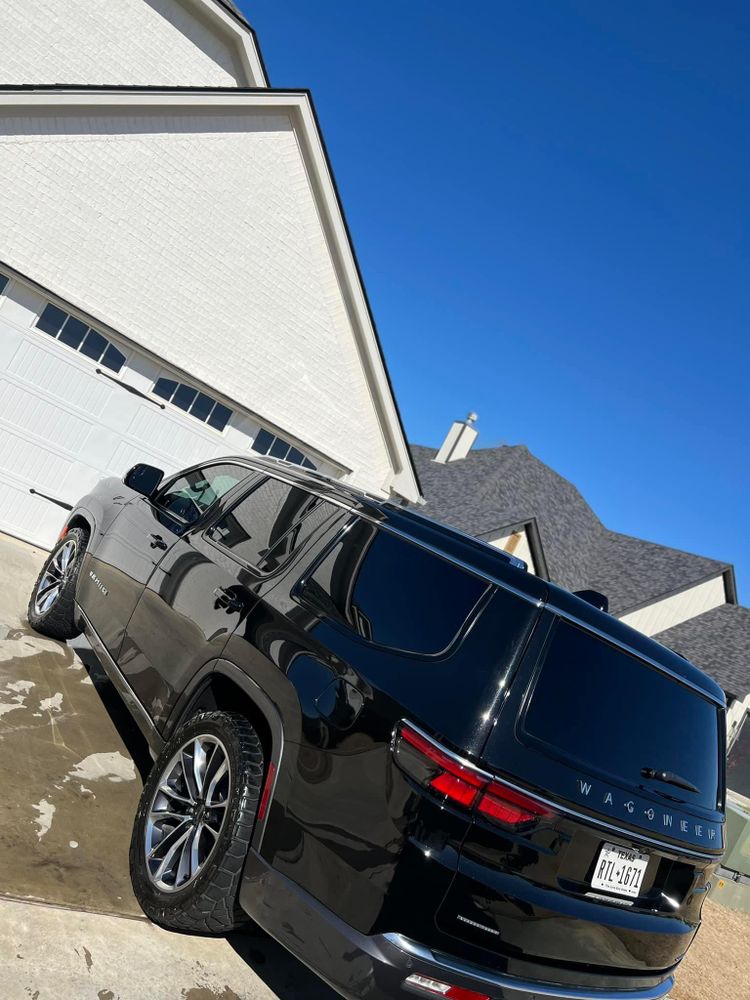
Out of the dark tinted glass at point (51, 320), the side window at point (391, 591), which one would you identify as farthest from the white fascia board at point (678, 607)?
the side window at point (391, 591)

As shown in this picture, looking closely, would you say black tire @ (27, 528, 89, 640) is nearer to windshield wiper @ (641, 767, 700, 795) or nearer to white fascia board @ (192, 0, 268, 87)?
windshield wiper @ (641, 767, 700, 795)

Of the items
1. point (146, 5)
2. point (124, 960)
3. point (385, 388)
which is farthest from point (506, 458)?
point (124, 960)

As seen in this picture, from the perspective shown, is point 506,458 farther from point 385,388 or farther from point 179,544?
point 179,544

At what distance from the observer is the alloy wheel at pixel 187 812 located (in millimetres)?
3359

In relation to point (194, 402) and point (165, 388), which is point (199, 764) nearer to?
point (165, 388)

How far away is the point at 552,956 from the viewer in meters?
2.75

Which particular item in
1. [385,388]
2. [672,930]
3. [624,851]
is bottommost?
[672,930]

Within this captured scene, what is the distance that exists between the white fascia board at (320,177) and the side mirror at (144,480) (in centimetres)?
539

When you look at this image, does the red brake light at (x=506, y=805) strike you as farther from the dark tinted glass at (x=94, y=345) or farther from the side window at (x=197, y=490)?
the dark tinted glass at (x=94, y=345)

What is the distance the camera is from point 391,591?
10.6ft

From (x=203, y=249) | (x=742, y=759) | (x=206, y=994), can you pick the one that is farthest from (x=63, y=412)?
(x=742, y=759)

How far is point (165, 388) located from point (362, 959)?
8.37m

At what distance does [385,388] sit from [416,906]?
9752 millimetres

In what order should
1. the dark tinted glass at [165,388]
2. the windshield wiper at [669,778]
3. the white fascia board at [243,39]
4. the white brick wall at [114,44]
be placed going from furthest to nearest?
the white fascia board at [243,39] → the dark tinted glass at [165,388] → the white brick wall at [114,44] → the windshield wiper at [669,778]
